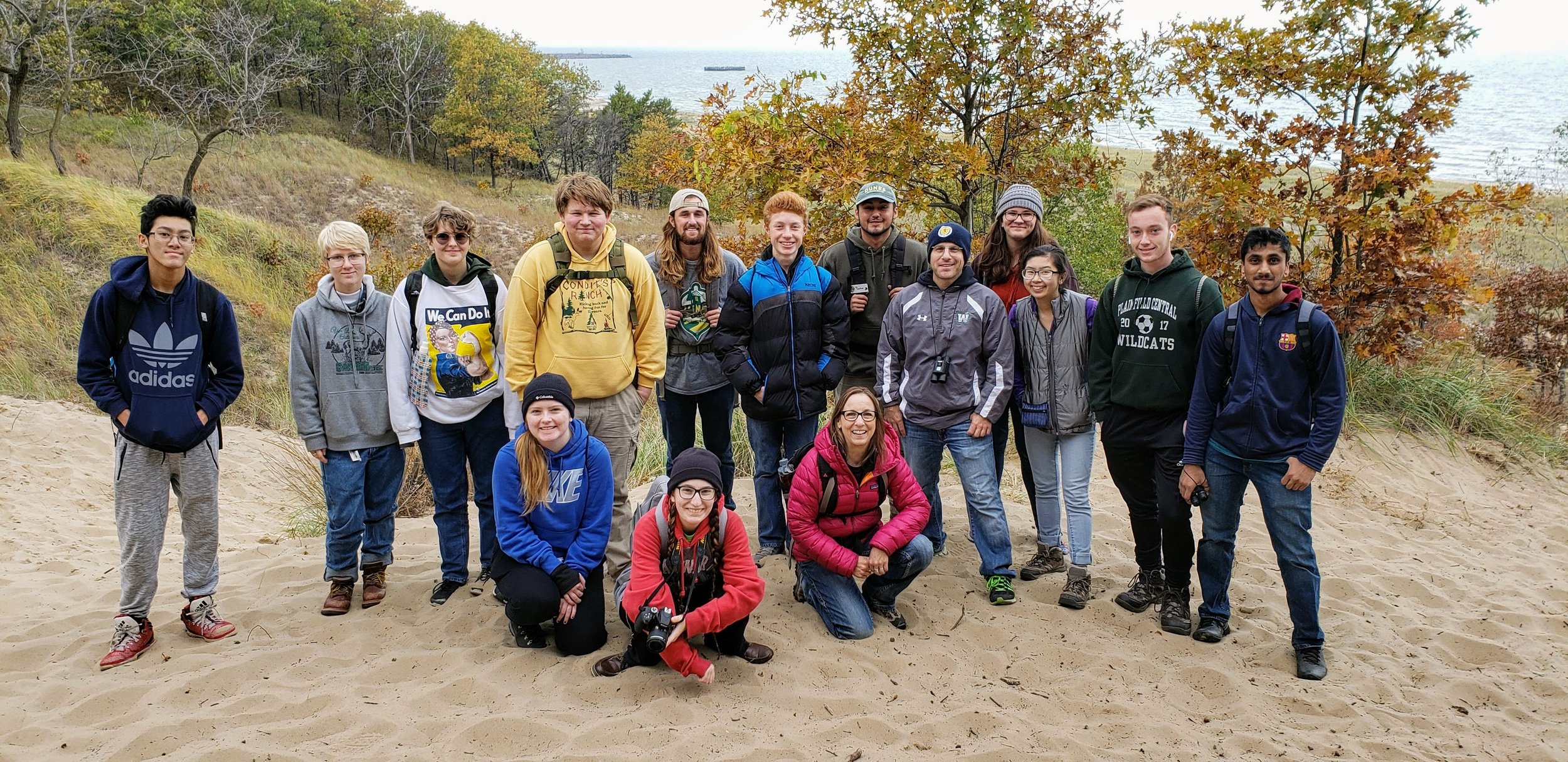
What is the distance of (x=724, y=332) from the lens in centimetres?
489

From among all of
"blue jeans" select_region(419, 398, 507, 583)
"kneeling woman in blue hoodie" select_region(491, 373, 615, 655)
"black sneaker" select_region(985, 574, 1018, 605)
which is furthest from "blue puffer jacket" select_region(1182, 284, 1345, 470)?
"blue jeans" select_region(419, 398, 507, 583)

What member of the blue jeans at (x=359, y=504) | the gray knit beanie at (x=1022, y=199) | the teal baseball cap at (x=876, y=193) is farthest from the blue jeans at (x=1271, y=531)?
the blue jeans at (x=359, y=504)

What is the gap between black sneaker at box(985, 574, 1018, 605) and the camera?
15.6ft

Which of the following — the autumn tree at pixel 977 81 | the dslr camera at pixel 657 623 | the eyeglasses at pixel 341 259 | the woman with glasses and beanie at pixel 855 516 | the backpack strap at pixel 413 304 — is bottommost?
the dslr camera at pixel 657 623

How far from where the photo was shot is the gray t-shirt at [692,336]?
5.03 meters

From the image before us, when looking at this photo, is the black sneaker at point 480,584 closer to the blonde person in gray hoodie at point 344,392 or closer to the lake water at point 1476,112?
the blonde person in gray hoodie at point 344,392

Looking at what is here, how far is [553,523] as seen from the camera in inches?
166

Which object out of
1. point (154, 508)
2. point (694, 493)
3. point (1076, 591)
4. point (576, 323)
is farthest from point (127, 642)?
point (1076, 591)

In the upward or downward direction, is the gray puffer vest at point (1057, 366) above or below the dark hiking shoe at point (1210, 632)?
above

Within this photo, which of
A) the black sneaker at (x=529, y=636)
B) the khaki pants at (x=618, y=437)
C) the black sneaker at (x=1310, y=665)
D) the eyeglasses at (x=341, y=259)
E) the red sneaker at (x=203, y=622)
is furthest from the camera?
the khaki pants at (x=618, y=437)

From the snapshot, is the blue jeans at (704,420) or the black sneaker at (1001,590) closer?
the black sneaker at (1001,590)

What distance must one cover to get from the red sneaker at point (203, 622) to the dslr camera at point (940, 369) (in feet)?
13.1

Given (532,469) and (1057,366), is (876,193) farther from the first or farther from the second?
(532,469)

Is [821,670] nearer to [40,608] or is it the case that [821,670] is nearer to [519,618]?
[519,618]
